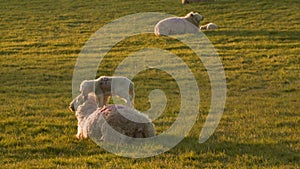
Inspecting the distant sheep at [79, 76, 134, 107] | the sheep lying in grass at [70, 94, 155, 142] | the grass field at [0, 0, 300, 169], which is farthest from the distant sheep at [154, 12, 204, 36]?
the sheep lying in grass at [70, 94, 155, 142]

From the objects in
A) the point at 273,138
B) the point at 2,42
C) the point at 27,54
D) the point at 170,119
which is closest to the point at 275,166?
the point at 273,138

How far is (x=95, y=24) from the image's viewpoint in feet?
113

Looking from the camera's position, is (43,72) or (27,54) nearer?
(43,72)

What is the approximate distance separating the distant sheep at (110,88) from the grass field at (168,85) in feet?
2.88

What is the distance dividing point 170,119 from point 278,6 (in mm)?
26455

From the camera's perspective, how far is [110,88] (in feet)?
42.1

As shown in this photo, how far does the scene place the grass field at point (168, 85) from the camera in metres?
9.32

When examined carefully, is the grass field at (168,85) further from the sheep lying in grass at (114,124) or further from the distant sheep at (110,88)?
the distant sheep at (110,88)

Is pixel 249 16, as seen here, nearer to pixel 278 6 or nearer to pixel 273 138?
pixel 278 6

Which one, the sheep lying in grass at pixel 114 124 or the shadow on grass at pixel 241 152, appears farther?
the sheep lying in grass at pixel 114 124

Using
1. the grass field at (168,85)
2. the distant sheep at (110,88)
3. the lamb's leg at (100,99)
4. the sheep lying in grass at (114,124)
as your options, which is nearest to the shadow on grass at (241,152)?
the grass field at (168,85)

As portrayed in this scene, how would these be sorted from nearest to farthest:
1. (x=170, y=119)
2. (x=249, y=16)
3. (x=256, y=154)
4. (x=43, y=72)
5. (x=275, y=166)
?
1. (x=275, y=166)
2. (x=256, y=154)
3. (x=170, y=119)
4. (x=43, y=72)
5. (x=249, y=16)

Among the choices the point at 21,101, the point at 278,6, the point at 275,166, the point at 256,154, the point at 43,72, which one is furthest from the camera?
the point at 278,6

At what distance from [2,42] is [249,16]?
15630mm
